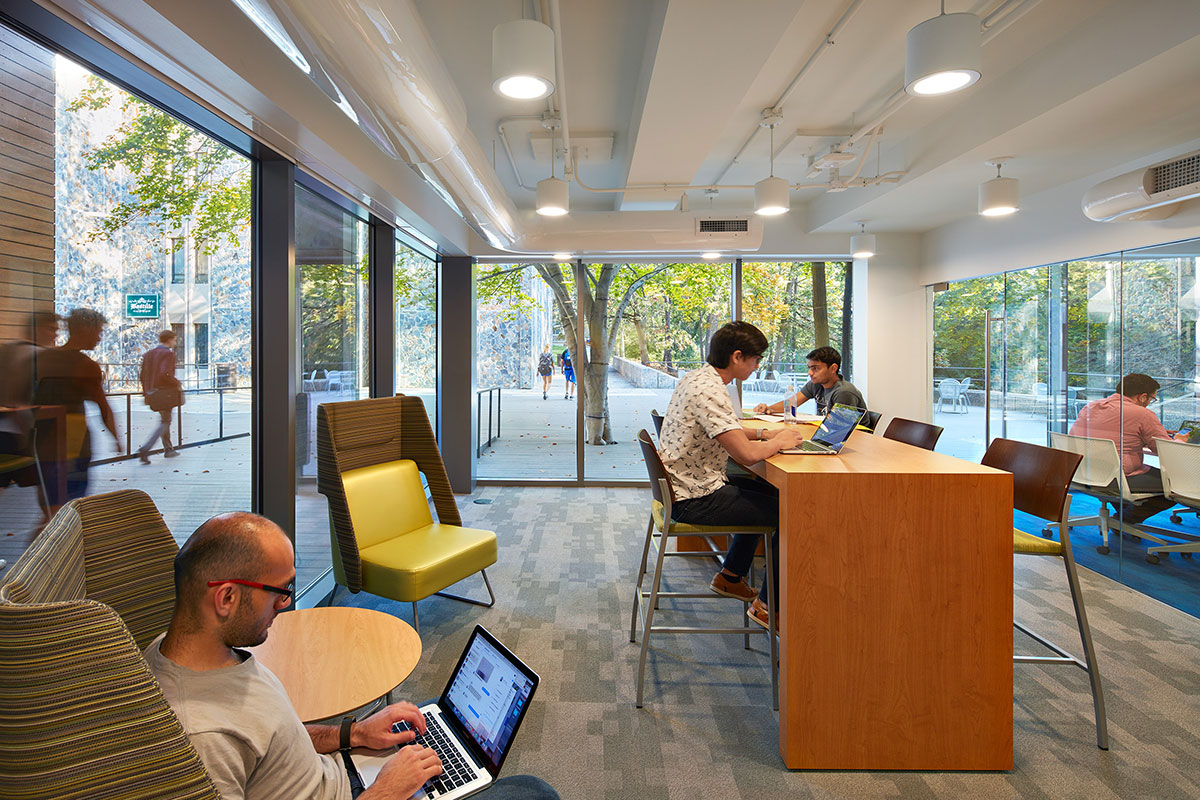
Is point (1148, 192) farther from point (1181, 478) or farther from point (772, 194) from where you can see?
point (772, 194)

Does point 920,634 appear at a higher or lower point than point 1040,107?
lower

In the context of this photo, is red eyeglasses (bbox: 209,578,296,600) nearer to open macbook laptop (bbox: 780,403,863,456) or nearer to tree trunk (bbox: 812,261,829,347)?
open macbook laptop (bbox: 780,403,863,456)

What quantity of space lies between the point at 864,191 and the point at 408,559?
4.41 metres

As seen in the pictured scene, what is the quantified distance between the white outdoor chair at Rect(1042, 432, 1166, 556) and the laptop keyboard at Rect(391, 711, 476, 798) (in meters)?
3.89

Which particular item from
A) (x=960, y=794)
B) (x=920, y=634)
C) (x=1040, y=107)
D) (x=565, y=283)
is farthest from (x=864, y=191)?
(x=960, y=794)

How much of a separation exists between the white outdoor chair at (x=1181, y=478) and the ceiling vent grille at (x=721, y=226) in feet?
10.4

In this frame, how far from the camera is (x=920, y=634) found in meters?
2.13

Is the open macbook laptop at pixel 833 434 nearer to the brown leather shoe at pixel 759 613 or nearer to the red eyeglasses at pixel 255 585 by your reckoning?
the brown leather shoe at pixel 759 613

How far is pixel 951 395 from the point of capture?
598 centimetres

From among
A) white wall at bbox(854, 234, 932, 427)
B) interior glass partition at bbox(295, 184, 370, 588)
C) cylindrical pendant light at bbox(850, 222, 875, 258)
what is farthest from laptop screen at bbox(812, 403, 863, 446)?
white wall at bbox(854, 234, 932, 427)

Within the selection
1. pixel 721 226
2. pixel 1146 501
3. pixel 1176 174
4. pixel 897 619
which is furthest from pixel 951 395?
pixel 897 619

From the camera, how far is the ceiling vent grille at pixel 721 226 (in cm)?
541

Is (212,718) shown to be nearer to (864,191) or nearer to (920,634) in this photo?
(920,634)

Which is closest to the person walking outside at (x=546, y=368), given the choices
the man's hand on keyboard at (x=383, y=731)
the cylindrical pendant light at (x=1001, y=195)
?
the cylindrical pendant light at (x=1001, y=195)
